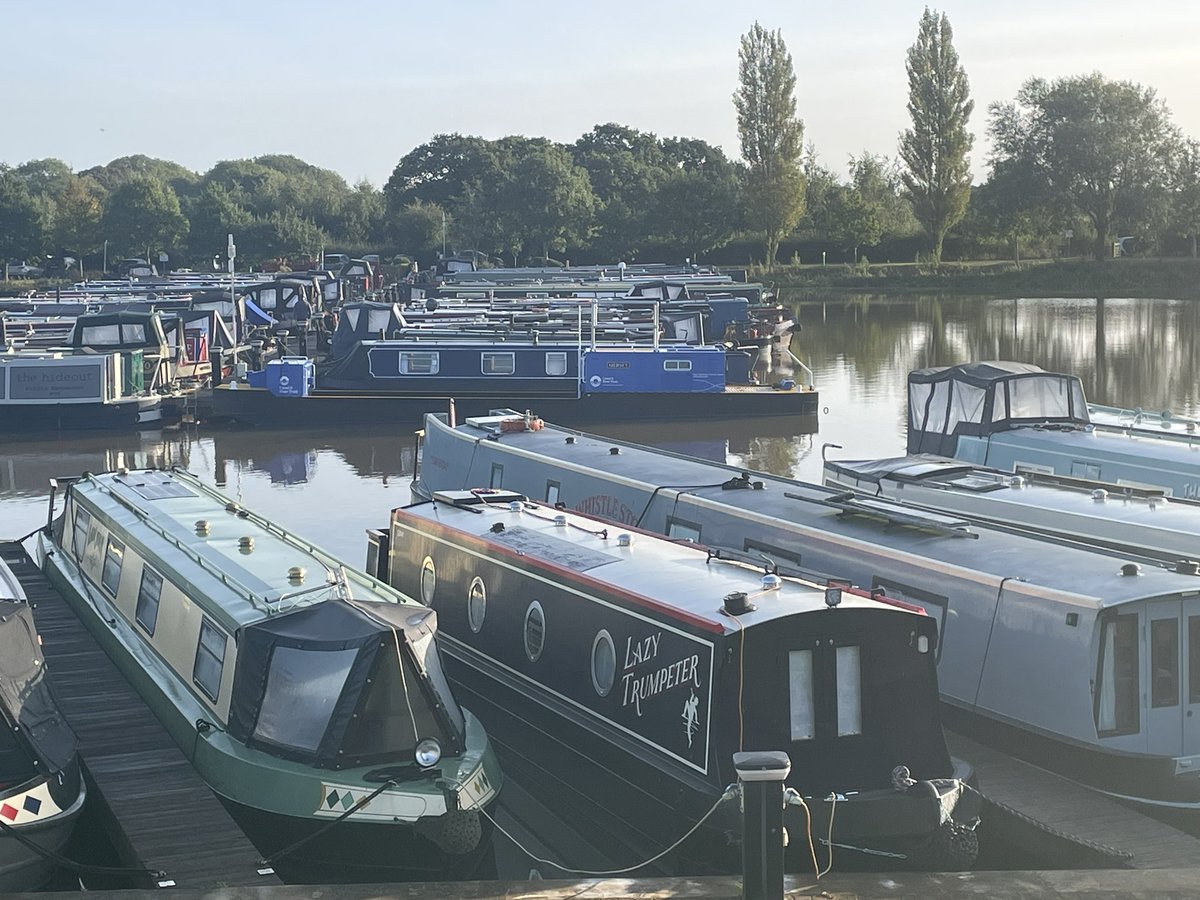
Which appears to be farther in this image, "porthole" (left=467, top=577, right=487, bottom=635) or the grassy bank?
the grassy bank

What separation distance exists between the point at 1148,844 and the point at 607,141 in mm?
113331

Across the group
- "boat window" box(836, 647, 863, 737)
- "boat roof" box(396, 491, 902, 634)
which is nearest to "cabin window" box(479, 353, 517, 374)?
"boat roof" box(396, 491, 902, 634)

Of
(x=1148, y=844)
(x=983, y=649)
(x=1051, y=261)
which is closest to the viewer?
(x=1148, y=844)

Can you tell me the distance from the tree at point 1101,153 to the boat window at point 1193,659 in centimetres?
7584

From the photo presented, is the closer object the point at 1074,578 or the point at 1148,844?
the point at 1148,844

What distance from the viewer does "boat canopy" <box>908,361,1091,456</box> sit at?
21.5 m

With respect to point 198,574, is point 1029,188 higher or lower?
higher

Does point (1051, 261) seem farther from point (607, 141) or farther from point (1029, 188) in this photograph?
point (607, 141)

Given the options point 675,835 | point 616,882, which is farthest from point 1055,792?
point 616,882

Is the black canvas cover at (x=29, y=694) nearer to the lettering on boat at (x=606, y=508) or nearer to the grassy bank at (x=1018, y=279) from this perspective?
the lettering on boat at (x=606, y=508)

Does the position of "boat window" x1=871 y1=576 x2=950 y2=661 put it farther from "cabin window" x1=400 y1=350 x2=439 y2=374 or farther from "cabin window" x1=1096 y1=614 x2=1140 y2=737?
"cabin window" x1=400 y1=350 x2=439 y2=374

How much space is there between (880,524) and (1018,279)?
230ft

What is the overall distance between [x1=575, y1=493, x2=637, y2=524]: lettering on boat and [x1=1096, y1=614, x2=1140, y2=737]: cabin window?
655 cm

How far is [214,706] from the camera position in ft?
39.3
